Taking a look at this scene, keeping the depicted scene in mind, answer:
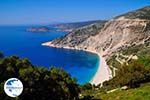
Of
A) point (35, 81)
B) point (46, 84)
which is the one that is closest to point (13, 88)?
point (35, 81)

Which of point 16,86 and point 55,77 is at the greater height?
point 16,86

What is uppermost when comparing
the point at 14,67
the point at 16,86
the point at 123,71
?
the point at 16,86

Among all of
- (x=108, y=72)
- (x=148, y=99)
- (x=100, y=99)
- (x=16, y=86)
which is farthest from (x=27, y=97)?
(x=108, y=72)

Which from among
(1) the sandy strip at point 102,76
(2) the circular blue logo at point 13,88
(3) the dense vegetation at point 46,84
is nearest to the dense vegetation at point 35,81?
(3) the dense vegetation at point 46,84

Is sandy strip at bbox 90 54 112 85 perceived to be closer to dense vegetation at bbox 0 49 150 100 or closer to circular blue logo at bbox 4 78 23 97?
dense vegetation at bbox 0 49 150 100

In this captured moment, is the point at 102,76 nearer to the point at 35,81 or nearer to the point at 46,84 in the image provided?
the point at 46,84

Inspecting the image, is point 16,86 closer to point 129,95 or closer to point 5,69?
point 129,95

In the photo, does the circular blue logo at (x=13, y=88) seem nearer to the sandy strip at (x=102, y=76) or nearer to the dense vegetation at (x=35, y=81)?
the dense vegetation at (x=35, y=81)

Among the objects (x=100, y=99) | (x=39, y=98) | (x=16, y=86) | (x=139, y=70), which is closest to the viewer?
(x=16, y=86)
